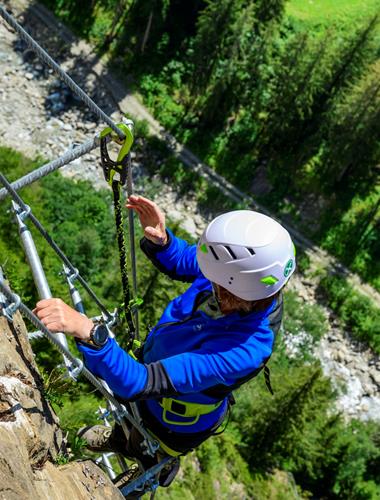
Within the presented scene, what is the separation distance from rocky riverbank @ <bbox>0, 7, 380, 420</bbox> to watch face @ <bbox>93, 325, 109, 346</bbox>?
91.3 ft

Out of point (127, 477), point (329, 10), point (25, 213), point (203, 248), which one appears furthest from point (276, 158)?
point (203, 248)

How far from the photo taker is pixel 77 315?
15.3 feet

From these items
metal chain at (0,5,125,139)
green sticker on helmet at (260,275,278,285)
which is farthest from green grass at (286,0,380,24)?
green sticker on helmet at (260,275,278,285)

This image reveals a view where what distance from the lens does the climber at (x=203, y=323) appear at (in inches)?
185

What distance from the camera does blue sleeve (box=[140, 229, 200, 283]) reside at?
20.2ft

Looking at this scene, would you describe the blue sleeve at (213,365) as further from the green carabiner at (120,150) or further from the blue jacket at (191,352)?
the green carabiner at (120,150)

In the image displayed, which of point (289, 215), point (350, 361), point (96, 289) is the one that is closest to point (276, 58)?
point (289, 215)

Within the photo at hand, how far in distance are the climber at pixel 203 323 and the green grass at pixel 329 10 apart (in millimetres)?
42293

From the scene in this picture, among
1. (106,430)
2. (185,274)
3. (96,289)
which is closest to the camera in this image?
(185,274)

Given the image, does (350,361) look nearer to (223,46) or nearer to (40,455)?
(223,46)

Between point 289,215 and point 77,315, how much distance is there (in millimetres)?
33302

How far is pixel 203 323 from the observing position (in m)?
5.39

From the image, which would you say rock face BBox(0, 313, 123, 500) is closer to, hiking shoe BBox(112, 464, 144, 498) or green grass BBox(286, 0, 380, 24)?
hiking shoe BBox(112, 464, 144, 498)

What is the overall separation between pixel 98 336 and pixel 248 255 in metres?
1.55
